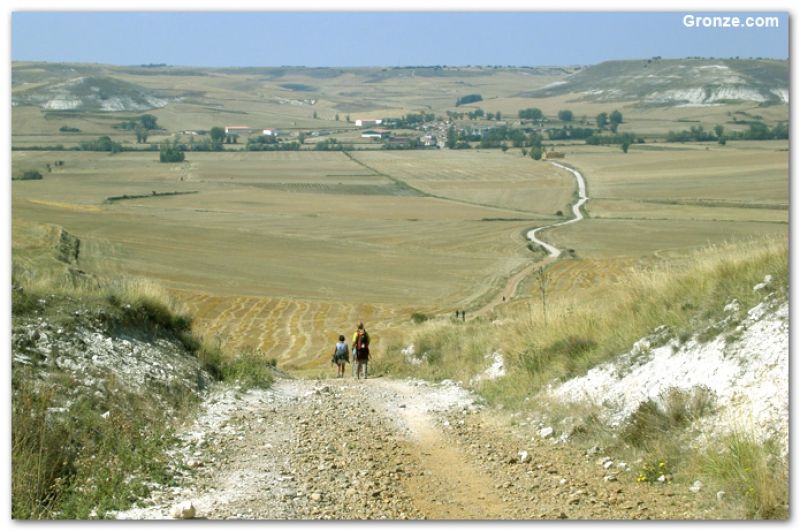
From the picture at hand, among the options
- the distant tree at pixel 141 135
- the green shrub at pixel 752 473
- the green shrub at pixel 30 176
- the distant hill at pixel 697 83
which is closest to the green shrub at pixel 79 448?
the green shrub at pixel 752 473

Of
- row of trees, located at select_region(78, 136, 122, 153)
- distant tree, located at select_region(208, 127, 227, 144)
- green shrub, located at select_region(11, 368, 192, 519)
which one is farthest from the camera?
distant tree, located at select_region(208, 127, 227, 144)

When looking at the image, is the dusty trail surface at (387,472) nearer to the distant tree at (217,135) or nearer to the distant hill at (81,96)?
the distant hill at (81,96)

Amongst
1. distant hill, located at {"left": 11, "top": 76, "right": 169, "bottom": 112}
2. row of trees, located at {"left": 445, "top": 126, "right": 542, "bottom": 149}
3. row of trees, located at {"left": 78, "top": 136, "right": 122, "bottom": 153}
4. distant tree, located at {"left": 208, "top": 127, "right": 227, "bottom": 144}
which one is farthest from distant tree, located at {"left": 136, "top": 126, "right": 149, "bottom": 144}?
row of trees, located at {"left": 445, "top": 126, "right": 542, "bottom": 149}

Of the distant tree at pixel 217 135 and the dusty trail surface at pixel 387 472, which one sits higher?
A: the distant tree at pixel 217 135

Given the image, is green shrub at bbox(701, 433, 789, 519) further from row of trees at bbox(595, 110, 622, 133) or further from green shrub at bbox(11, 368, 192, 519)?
row of trees at bbox(595, 110, 622, 133)

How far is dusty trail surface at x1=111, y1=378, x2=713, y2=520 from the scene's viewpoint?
7.17 m

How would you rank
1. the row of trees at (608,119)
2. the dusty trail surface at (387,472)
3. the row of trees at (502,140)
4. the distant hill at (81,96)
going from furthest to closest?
the row of trees at (608,119), the row of trees at (502,140), the distant hill at (81,96), the dusty trail surface at (387,472)

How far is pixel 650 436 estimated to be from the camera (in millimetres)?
8625

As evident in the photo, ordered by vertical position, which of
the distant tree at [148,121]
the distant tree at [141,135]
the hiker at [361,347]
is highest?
the distant tree at [148,121]

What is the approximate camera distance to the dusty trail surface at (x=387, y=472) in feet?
23.5

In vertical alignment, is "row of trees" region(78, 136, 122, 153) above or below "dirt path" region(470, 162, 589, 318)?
above

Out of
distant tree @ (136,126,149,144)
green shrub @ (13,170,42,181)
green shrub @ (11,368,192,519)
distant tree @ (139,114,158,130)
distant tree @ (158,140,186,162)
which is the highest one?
distant tree @ (139,114,158,130)

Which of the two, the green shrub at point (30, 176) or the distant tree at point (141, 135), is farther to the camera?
the distant tree at point (141, 135)

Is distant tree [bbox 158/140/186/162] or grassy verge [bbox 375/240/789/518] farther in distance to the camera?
distant tree [bbox 158/140/186/162]
